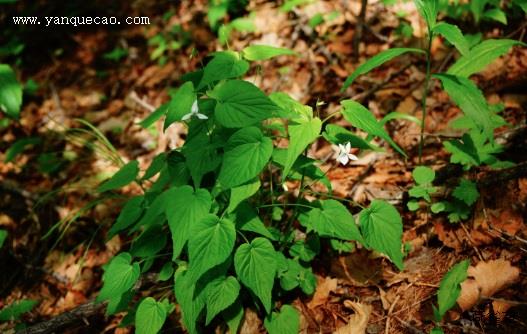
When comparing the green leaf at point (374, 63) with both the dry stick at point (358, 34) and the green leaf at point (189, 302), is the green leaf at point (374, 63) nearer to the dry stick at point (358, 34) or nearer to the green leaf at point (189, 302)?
the green leaf at point (189, 302)

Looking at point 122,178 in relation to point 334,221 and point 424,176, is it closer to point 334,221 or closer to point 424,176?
point 334,221

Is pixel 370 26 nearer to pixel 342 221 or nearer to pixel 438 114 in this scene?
pixel 438 114

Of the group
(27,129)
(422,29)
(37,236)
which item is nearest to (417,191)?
(422,29)

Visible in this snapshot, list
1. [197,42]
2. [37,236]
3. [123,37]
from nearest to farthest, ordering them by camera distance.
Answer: [37,236] < [197,42] < [123,37]

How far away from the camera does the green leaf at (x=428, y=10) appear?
1916 millimetres

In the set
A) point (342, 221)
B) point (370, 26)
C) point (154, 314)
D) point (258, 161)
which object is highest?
point (370, 26)

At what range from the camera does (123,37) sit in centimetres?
523

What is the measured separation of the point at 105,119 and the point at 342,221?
11.5ft

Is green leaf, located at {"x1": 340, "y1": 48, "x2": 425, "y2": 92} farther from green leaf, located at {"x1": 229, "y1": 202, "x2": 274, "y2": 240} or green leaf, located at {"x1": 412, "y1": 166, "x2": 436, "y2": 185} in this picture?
green leaf, located at {"x1": 229, "y1": 202, "x2": 274, "y2": 240}

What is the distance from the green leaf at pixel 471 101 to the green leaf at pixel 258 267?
46.8 inches

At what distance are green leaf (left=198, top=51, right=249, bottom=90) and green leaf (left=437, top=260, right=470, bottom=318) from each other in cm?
133

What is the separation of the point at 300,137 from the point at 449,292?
96cm

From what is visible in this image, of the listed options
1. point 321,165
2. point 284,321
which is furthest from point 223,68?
point 284,321

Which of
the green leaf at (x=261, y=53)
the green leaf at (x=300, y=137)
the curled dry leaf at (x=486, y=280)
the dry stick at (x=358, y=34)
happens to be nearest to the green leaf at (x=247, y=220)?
the green leaf at (x=300, y=137)
